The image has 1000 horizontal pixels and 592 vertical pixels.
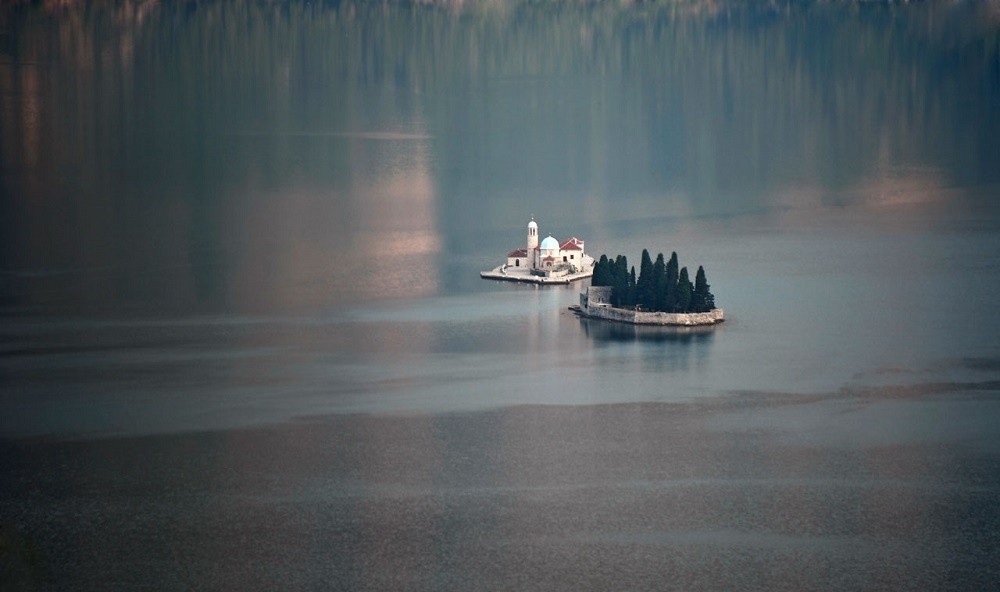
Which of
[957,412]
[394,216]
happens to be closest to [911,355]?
[957,412]

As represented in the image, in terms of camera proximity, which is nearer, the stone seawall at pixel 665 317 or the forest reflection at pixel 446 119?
the stone seawall at pixel 665 317

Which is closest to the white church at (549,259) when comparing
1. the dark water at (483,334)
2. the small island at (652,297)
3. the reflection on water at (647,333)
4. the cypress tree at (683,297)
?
the dark water at (483,334)

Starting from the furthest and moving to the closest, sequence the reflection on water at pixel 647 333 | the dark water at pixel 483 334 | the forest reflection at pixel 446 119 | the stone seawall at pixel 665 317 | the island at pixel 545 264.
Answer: the forest reflection at pixel 446 119, the island at pixel 545 264, the stone seawall at pixel 665 317, the reflection on water at pixel 647 333, the dark water at pixel 483 334

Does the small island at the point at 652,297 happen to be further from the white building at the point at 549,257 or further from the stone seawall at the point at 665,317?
the white building at the point at 549,257

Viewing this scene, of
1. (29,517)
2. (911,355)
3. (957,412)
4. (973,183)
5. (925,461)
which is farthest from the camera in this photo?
(973,183)

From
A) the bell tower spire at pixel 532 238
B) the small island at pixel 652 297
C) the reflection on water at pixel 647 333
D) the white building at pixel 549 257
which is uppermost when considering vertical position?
the bell tower spire at pixel 532 238

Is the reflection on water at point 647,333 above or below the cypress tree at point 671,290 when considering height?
below

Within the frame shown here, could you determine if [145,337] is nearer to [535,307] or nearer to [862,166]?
[535,307]
